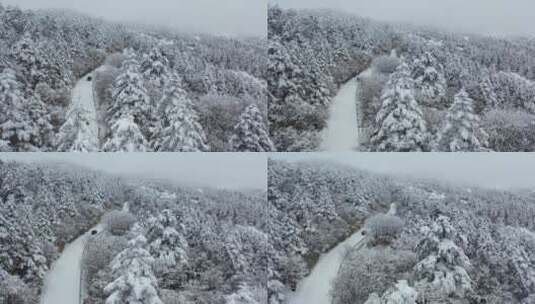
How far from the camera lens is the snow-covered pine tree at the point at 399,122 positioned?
282 inches

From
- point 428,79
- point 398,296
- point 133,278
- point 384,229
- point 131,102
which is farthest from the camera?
point 428,79

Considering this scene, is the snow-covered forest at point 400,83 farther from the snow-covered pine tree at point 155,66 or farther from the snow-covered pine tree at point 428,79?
the snow-covered pine tree at point 155,66

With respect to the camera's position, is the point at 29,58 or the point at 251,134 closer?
the point at 29,58

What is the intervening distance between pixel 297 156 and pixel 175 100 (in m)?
1.36

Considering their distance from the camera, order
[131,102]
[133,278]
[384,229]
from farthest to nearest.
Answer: [384,229] → [131,102] → [133,278]

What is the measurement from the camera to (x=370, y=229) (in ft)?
23.7

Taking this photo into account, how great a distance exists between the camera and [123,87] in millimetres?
7152

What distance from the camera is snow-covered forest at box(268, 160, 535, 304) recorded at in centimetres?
708

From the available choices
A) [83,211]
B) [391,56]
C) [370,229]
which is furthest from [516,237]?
[83,211]

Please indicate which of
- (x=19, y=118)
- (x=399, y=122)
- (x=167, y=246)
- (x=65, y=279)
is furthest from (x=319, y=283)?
(x=19, y=118)

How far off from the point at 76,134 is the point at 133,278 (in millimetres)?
1530

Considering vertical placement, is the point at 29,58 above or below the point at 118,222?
above

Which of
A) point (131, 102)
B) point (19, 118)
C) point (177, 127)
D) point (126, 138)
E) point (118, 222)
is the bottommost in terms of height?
point (118, 222)

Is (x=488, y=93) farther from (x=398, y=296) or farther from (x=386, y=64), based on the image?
(x=398, y=296)
